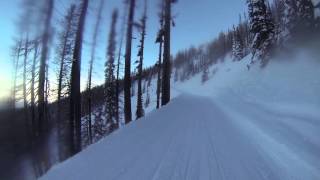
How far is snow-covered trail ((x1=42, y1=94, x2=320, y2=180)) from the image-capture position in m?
6.56

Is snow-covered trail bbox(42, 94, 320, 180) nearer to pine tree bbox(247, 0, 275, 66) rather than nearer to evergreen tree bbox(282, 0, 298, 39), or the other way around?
evergreen tree bbox(282, 0, 298, 39)

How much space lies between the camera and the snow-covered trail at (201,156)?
656 cm

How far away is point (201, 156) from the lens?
25.7 feet

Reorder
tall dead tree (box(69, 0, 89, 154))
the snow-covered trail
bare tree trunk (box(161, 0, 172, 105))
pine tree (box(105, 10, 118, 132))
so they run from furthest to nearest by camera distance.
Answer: pine tree (box(105, 10, 118, 132)) < bare tree trunk (box(161, 0, 172, 105)) < tall dead tree (box(69, 0, 89, 154)) < the snow-covered trail

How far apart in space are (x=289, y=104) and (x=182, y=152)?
6.57 meters

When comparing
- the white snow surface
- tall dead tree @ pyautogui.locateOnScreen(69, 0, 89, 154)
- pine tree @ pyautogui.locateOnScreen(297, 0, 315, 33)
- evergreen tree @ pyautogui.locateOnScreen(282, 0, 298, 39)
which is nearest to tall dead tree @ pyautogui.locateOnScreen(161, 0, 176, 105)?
evergreen tree @ pyautogui.locateOnScreen(282, 0, 298, 39)

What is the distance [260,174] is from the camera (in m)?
6.32

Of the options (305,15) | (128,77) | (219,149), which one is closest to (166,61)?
(128,77)

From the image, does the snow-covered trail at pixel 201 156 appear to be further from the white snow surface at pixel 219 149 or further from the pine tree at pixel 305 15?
the pine tree at pixel 305 15

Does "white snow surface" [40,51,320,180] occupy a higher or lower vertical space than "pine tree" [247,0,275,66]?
lower

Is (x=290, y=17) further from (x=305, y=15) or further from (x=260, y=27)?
(x=260, y=27)

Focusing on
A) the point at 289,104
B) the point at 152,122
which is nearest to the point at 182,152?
the point at 152,122

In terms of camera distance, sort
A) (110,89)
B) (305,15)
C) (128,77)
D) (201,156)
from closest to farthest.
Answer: (201,156) → (305,15) → (128,77) → (110,89)

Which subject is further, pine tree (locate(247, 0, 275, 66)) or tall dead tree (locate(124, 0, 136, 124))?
pine tree (locate(247, 0, 275, 66))
